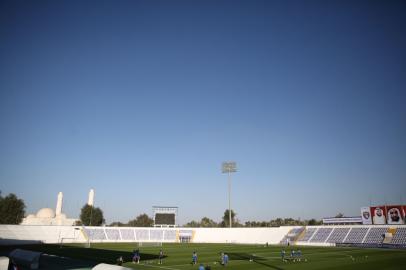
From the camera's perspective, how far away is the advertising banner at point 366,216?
78875 millimetres

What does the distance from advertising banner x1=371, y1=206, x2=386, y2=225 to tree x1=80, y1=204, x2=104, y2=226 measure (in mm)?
93791

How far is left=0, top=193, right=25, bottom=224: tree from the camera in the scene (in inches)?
3647

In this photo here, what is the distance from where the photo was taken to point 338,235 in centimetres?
7956

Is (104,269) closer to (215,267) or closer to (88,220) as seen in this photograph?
(215,267)

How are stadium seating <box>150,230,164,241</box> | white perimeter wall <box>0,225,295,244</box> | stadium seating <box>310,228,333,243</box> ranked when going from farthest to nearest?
stadium seating <box>150,230,164,241</box>
stadium seating <box>310,228,333,243</box>
white perimeter wall <box>0,225,295,244</box>

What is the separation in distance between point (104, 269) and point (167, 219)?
80.2m

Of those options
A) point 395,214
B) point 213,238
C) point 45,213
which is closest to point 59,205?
point 45,213

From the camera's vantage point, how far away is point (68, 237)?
81188mm

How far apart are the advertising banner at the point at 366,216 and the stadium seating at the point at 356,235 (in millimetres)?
2272

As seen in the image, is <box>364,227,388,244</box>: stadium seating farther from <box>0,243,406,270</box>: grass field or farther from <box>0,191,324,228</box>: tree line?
<box>0,191,324,228</box>: tree line

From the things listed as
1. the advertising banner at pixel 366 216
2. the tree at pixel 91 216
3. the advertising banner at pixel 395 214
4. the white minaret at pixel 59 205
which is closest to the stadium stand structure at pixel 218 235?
the advertising banner at pixel 366 216

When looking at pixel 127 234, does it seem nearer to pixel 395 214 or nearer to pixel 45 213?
pixel 45 213

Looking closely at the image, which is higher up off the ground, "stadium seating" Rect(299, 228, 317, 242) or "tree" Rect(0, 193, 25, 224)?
"tree" Rect(0, 193, 25, 224)

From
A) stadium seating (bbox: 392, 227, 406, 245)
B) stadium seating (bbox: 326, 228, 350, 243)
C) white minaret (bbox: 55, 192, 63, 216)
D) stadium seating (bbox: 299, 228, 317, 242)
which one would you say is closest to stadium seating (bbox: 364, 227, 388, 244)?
stadium seating (bbox: 392, 227, 406, 245)
